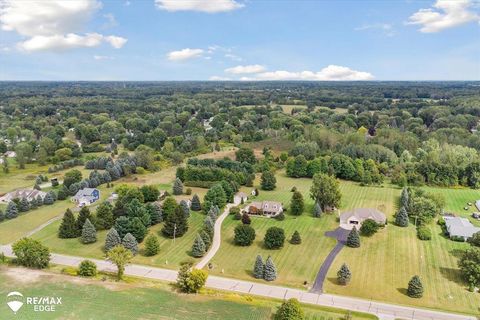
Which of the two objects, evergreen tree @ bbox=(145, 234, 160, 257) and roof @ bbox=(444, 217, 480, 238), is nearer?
evergreen tree @ bbox=(145, 234, 160, 257)

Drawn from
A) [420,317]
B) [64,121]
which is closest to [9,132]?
[64,121]

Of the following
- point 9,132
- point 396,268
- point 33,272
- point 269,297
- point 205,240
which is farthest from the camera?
point 9,132

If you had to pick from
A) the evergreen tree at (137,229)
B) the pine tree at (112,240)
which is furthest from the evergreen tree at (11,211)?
the evergreen tree at (137,229)

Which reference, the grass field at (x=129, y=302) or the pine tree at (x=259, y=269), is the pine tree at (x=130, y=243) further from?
the pine tree at (x=259, y=269)

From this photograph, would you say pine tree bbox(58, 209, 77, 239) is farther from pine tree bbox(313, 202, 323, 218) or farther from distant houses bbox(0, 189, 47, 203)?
pine tree bbox(313, 202, 323, 218)

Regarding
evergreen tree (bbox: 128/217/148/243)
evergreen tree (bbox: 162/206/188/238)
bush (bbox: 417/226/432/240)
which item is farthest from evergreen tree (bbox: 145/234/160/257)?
bush (bbox: 417/226/432/240)

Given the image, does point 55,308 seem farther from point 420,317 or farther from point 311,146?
point 311,146
